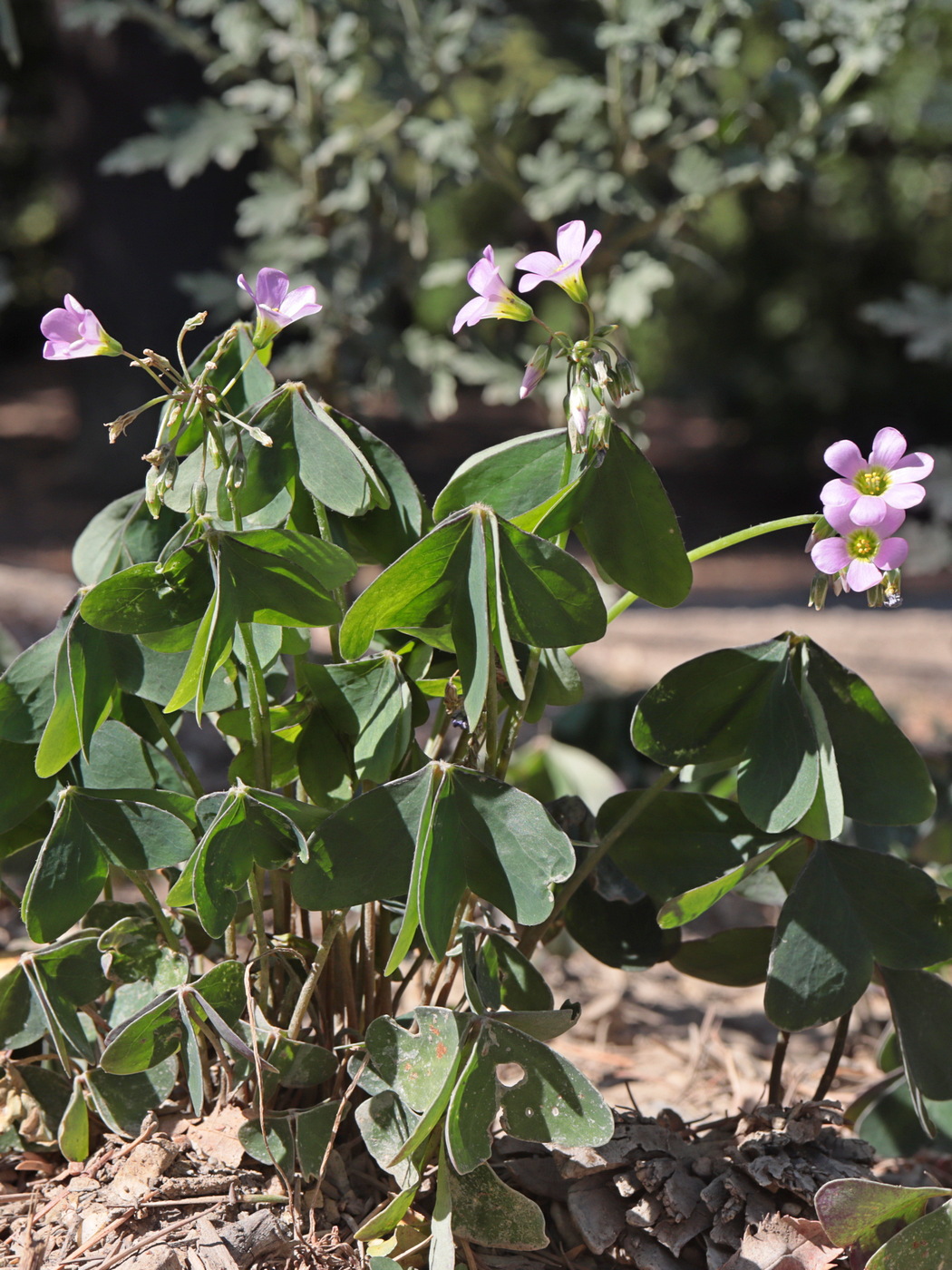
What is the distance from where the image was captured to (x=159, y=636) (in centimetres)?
84

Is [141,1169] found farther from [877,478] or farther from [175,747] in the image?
[877,478]

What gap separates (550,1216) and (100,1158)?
364 millimetres

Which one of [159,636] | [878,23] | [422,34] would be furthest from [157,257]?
[159,636]

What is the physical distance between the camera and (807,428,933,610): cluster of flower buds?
748 millimetres

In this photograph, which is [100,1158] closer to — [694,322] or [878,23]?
[878,23]

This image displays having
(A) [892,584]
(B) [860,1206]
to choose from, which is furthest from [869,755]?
(B) [860,1206]

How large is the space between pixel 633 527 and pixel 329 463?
0.21 m

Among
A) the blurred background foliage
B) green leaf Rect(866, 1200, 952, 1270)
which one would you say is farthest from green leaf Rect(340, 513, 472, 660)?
the blurred background foliage

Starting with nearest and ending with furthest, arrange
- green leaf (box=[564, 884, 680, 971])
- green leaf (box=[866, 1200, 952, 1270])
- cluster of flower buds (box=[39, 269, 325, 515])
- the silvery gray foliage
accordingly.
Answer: cluster of flower buds (box=[39, 269, 325, 515]) < green leaf (box=[866, 1200, 952, 1270]) < green leaf (box=[564, 884, 680, 971]) < the silvery gray foliage

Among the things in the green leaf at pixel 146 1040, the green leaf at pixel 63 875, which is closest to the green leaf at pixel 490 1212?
the green leaf at pixel 146 1040

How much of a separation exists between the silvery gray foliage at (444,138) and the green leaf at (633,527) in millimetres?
1550

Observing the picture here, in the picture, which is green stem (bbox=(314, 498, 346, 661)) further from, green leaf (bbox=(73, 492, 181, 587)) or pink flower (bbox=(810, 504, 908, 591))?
pink flower (bbox=(810, 504, 908, 591))

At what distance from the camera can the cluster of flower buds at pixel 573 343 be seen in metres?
0.73

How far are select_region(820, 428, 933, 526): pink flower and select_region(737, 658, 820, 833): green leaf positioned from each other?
18cm
